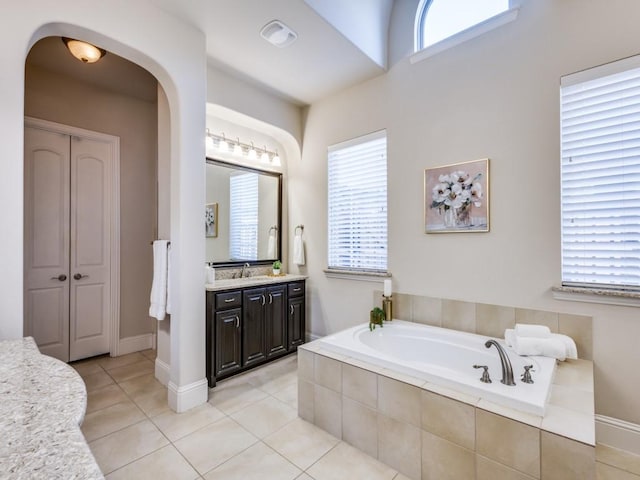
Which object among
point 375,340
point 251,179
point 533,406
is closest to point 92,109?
point 251,179

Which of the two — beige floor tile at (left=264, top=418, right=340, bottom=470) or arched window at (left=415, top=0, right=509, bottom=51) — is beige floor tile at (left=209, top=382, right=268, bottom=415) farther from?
arched window at (left=415, top=0, right=509, bottom=51)

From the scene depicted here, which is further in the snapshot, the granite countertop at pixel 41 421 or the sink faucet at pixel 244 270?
the sink faucet at pixel 244 270

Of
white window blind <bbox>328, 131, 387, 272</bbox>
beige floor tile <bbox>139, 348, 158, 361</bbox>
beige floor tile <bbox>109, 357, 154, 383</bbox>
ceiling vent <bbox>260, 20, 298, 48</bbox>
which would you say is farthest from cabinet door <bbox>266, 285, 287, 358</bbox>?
ceiling vent <bbox>260, 20, 298, 48</bbox>

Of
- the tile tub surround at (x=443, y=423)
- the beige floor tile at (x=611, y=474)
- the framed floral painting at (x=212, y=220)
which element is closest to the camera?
the tile tub surround at (x=443, y=423)

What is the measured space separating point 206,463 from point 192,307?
1037 millimetres

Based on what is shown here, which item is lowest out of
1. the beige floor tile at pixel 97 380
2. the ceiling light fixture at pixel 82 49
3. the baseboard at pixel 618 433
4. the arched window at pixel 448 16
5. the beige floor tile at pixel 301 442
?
the beige floor tile at pixel 301 442

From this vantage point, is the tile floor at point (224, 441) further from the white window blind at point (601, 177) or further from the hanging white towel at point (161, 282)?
the white window blind at point (601, 177)

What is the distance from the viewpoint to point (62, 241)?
3.16m

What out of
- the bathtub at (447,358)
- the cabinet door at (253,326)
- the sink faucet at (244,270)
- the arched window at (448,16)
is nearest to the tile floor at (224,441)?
the cabinet door at (253,326)

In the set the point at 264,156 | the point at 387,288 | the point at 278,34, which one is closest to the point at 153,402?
the point at 387,288

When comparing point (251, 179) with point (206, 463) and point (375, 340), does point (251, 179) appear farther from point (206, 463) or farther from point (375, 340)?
point (206, 463)

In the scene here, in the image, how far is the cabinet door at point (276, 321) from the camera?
3176mm

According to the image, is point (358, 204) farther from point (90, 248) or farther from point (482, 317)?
point (90, 248)

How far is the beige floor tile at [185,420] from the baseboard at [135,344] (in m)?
1.56
